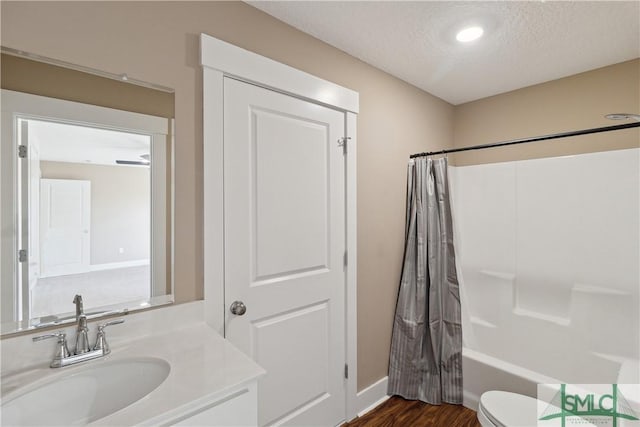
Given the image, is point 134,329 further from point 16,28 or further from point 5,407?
point 16,28

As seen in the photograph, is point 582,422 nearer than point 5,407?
No

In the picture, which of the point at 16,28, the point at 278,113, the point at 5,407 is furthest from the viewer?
the point at 278,113

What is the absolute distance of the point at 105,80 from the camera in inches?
46.0

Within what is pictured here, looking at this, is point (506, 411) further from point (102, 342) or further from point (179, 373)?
point (102, 342)

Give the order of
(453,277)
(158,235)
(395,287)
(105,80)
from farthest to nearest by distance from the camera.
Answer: (395,287) → (453,277) → (158,235) → (105,80)

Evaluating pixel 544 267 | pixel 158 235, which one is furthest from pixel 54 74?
pixel 544 267

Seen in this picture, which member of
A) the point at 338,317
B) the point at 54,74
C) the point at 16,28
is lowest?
the point at 338,317

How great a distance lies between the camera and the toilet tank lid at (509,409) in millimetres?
1473

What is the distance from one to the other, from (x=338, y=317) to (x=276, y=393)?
55 centimetres

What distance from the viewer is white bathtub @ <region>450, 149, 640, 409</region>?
6.74ft

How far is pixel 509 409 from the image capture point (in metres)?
1.55

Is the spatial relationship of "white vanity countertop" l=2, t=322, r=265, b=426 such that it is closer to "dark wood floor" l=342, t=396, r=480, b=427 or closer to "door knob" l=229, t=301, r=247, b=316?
"door knob" l=229, t=301, r=247, b=316

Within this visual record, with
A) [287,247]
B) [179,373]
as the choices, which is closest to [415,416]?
[287,247]
